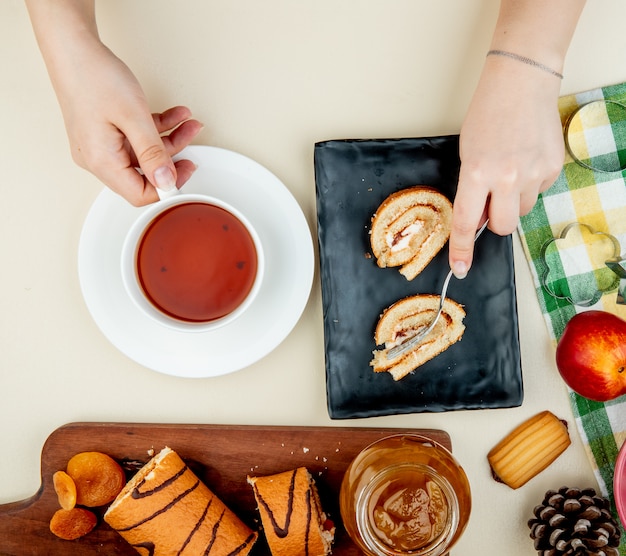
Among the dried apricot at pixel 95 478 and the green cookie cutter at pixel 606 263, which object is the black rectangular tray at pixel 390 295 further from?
the dried apricot at pixel 95 478

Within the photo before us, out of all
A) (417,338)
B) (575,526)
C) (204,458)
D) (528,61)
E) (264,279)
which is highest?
(528,61)

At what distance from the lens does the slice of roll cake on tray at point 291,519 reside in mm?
1039

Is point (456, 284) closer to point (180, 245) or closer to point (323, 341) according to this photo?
point (323, 341)

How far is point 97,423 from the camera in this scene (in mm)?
1122

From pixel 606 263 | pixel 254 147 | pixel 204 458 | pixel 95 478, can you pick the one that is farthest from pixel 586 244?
pixel 95 478

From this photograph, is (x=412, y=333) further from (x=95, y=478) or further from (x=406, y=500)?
(x=95, y=478)

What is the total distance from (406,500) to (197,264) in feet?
1.71

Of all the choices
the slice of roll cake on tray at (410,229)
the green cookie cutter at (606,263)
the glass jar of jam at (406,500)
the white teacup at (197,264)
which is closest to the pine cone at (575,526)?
the glass jar of jam at (406,500)

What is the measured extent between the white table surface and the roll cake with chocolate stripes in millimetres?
123

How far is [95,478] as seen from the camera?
3.60 ft

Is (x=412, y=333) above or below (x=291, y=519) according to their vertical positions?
above

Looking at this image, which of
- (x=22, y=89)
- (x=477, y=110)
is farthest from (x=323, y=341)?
(x=22, y=89)

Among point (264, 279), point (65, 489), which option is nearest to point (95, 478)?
point (65, 489)

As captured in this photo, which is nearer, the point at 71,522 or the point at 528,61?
the point at 528,61
